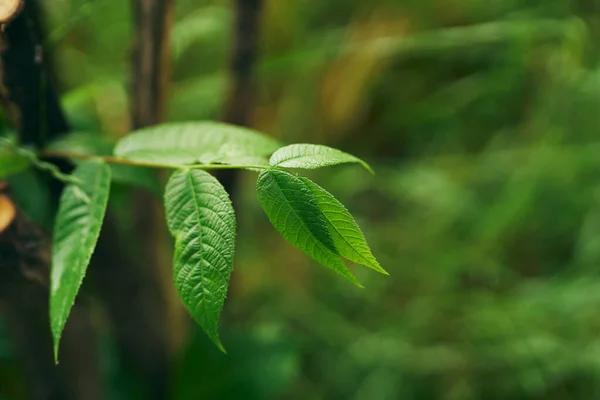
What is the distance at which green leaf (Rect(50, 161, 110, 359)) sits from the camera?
39 cm

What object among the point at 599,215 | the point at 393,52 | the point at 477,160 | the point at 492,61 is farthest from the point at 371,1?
the point at 599,215

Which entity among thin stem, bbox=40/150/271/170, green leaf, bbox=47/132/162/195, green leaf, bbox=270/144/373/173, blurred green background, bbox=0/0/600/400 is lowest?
blurred green background, bbox=0/0/600/400

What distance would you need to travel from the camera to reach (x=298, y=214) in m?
0.34

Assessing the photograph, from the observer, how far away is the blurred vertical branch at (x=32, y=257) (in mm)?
461

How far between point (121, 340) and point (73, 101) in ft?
0.99

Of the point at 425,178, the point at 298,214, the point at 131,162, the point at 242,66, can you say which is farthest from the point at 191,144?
the point at 425,178

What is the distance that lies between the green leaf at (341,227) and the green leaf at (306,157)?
0.04 feet

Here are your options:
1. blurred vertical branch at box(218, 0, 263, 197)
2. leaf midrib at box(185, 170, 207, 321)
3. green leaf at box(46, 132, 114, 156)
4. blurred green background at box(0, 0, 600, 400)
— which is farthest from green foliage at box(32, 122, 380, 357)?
blurred green background at box(0, 0, 600, 400)

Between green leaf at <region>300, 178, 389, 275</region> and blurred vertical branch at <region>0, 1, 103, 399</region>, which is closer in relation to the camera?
green leaf at <region>300, 178, 389, 275</region>

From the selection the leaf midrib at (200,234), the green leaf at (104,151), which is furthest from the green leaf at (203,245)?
the green leaf at (104,151)

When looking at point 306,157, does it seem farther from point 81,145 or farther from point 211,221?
point 81,145

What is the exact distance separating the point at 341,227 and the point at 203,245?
8cm

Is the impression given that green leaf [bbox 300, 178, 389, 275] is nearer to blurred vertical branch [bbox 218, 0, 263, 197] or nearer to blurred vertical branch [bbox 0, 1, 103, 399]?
Result: blurred vertical branch [bbox 0, 1, 103, 399]

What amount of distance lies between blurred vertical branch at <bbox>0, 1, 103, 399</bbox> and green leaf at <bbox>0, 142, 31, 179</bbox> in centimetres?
4
